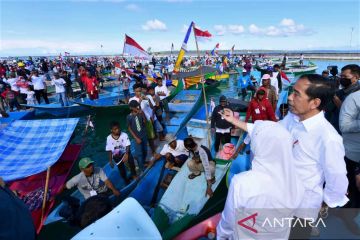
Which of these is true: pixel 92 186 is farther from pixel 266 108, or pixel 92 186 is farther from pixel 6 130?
pixel 266 108

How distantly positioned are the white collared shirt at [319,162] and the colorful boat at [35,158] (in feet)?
16.2

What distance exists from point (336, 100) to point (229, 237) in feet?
11.0

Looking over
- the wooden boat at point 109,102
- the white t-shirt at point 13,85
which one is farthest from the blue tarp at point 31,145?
the white t-shirt at point 13,85

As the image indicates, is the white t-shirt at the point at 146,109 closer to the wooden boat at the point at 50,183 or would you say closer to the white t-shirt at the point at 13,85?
the wooden boat at the point at 50,183

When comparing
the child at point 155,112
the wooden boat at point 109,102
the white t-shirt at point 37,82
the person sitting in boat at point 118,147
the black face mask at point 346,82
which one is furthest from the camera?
the white t-shirt at point 37,82

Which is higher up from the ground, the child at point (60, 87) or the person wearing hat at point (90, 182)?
the child at point (60, 87)

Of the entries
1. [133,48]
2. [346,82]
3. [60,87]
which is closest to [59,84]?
[60,87]

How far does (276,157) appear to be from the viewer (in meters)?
1.91

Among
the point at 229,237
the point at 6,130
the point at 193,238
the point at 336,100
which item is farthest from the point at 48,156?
the point at 336,100

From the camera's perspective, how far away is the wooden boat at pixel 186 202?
4.45 m

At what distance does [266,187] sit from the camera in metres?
1.94

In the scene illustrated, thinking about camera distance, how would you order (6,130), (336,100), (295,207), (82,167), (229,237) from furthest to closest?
1. (6,130)
2. (82,167)
3. (336,100)
4. (229,237)
5. (295,207)

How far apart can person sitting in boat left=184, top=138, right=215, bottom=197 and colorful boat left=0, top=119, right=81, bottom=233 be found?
3031mm

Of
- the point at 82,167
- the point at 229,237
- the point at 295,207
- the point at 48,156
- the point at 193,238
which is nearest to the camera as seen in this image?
the point at 295,207
